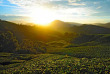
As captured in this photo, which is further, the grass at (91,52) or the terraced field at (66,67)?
the grass at (91,52)

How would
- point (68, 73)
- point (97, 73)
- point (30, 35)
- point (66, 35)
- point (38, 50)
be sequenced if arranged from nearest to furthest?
point (97, 73) < point (68, 73) < point (38, 50) < point (30, 35) < point (66, 35)

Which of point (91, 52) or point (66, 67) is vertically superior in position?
point (66, 67)

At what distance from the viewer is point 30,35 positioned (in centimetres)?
16600

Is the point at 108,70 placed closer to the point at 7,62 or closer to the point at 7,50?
the point at 7,62

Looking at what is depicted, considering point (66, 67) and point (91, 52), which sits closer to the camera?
point (66, 67)

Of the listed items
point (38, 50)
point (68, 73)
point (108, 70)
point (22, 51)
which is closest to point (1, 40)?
point (22, 51)

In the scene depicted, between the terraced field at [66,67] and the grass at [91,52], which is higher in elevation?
the terraced field at [66,67]

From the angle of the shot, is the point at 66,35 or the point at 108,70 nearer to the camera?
the point at 108,70

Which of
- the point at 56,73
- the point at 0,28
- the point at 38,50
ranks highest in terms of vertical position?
the point at 0,28

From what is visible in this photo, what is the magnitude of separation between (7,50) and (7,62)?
33.3 metres

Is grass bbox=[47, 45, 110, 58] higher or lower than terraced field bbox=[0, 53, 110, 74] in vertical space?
lower

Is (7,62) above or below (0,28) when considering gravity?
below

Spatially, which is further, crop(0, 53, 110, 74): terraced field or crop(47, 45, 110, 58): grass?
crop(47, 45, 110, 58): grass

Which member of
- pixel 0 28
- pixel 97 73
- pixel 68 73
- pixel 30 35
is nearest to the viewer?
pixel 97 73
